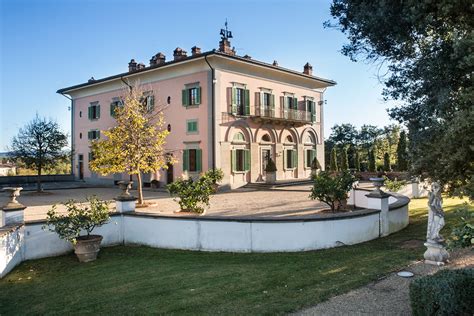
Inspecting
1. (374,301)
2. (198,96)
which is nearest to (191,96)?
(198,96)

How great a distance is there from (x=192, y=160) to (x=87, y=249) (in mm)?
13786

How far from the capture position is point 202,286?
252 inches

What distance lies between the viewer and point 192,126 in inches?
886

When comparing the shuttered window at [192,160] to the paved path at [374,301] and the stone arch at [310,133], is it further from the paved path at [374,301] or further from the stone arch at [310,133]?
the paved path at [374,301]

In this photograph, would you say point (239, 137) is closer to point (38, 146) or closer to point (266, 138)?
point (266, 138)

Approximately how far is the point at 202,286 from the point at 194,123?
16.6 meters

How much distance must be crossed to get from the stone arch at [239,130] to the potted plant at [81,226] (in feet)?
43.4

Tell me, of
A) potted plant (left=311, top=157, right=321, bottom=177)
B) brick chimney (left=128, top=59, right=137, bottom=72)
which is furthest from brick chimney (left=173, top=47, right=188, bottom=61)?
potted plant (left=311, top=157, right=321, bottom=177)

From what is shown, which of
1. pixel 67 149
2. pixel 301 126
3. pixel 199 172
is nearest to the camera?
pixel 199 172

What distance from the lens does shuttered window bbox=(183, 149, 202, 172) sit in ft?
72.4

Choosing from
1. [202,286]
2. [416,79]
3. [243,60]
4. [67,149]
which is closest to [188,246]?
[202,286]

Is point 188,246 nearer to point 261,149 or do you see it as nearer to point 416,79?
point 416,79

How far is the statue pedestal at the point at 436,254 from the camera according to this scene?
6.91 metres

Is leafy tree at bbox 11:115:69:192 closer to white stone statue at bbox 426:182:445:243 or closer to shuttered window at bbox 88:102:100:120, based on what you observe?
Answer: shuttered window at bbox 88:102:100:120
